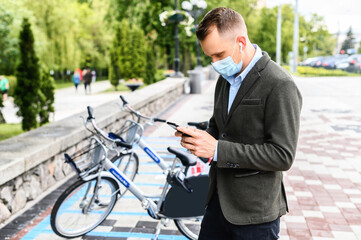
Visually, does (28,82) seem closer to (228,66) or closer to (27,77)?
(27,77)

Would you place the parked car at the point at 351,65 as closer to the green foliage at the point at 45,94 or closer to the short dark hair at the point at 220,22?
the green foliage at the point at 45,94

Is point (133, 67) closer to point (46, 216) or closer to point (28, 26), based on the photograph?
point (28, 26)

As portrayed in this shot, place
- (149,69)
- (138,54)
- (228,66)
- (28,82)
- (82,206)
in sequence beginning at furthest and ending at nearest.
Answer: (149,69)
(138,54)
(28,82)
(82,206)
(228,66)

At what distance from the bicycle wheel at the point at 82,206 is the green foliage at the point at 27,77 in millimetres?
7573

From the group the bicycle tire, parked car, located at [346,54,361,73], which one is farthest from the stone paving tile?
parked car, located at [346,54,361,73]

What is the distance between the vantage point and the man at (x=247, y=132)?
1.83 metres

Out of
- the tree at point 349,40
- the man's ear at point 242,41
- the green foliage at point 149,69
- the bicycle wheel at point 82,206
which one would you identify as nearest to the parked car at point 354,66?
the green foliage at point 149,69

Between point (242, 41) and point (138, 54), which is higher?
point (138, 54)

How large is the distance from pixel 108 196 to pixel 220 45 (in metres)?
2.89

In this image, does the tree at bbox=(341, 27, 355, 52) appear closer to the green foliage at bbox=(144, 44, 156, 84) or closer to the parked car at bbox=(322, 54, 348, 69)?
the parked car at bbox=(322, 54, 348, 69)

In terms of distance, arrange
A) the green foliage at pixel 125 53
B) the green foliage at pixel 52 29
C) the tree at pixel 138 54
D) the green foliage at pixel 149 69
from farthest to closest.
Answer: the green foliage at pixel 149 69, the green foliage at pixel 52 29, the tree at pixel 138 54, the green foliage at pixel 125 53

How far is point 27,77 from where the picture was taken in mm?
10961

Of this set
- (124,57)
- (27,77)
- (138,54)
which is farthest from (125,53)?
(27,77)

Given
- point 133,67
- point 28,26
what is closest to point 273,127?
point 28,26
